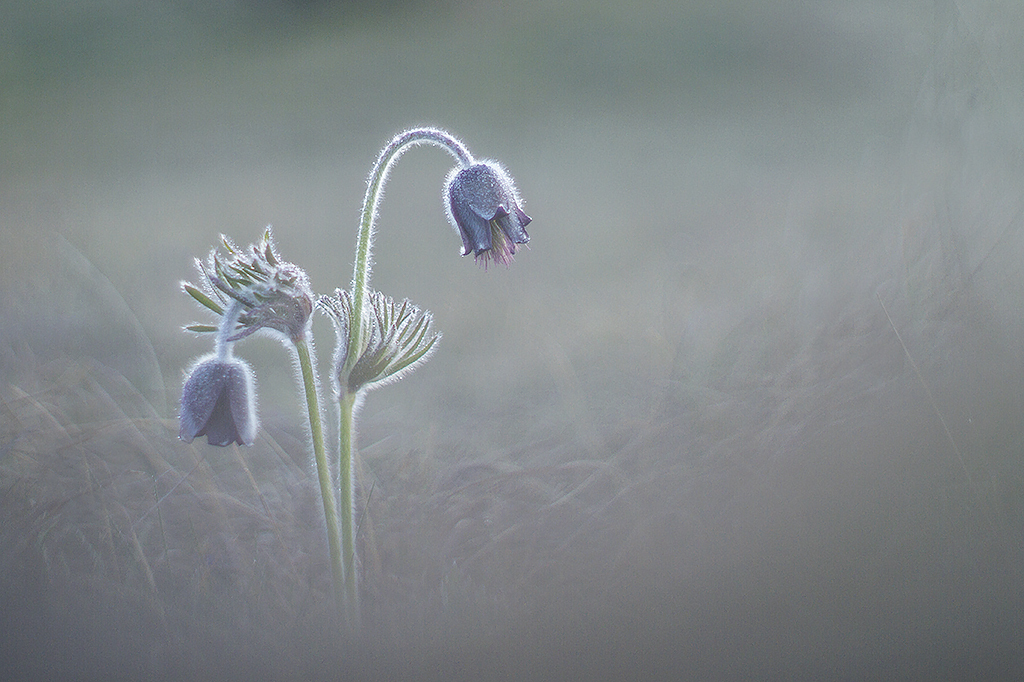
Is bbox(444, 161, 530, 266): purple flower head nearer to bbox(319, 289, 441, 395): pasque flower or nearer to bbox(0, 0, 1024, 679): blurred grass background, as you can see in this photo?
bbox(319, 289, 441, 395): pasque flower

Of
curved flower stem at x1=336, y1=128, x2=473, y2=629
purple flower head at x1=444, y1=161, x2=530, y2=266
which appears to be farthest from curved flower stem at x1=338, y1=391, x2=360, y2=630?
purple flower head at x1=444, y1=161, x2=530, y2=266

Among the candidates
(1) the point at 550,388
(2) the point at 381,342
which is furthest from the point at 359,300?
(1) the point at 550,388

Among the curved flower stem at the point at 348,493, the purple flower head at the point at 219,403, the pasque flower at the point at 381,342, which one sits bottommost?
the curved flower stem at the point at 348,493

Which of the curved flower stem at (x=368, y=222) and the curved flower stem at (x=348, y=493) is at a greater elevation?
the curved flower stem at (x=368, y=222)

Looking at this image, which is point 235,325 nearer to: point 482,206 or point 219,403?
point 219,403

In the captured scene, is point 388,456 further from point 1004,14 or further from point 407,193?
point 407,193

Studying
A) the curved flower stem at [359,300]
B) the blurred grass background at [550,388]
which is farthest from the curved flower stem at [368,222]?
the blurred grass background at [550,388]

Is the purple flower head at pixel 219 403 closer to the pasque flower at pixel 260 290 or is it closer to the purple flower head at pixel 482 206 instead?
the pasque flower at pixel 260 290
